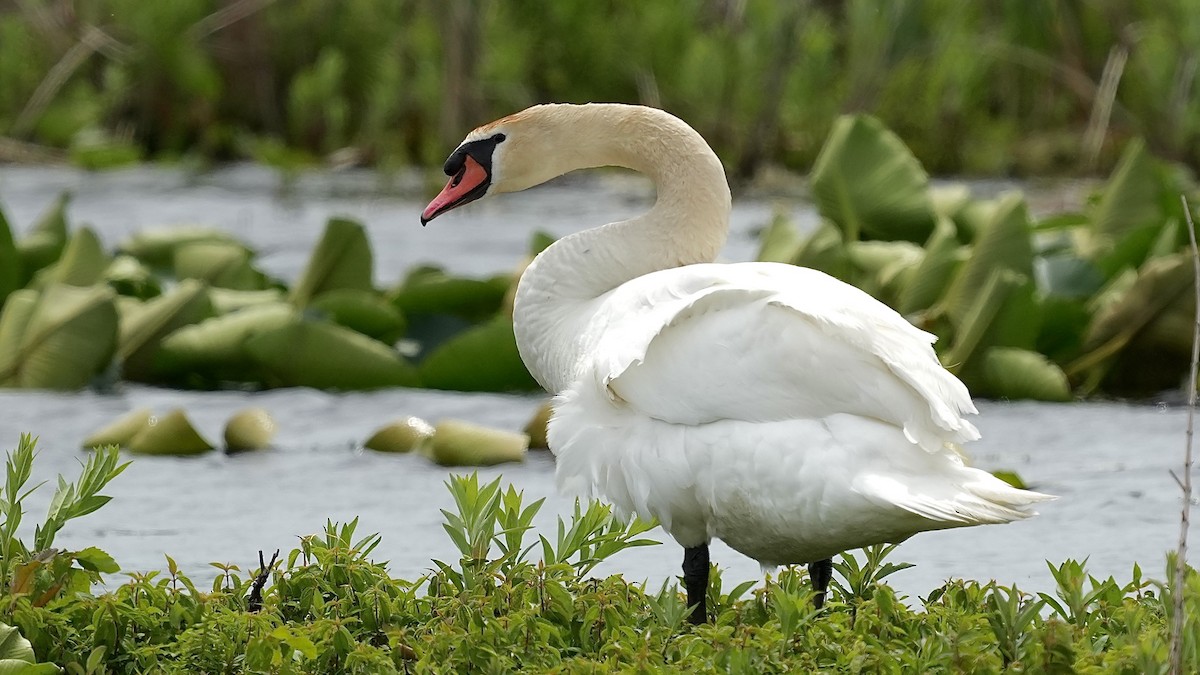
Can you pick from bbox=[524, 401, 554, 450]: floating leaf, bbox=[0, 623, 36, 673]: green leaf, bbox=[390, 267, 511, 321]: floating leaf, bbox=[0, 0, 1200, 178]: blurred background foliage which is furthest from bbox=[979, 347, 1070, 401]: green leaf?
bbox=[0, 0, 1200, 178]: blurred background foliage

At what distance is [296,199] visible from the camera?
10586mm

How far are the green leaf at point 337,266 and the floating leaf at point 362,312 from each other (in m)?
0.12

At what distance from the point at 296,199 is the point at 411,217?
3.03 ft

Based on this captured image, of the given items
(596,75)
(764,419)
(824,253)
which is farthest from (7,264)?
(596,75)

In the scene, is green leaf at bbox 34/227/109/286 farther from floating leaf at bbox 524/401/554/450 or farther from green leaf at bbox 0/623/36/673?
green leaf at bbox 0/623/36/673

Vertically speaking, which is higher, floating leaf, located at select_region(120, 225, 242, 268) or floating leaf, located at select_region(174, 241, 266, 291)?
floating leaf, located at select_region(120, 225, 242, 268)

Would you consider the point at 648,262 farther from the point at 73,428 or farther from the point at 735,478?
the point at 73,428

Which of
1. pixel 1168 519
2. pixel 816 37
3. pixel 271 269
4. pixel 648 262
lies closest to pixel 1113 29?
pixel 816 37

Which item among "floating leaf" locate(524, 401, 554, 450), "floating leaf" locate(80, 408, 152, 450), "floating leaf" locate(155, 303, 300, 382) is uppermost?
"floating leaf" locate(155, 303, 300, 382)

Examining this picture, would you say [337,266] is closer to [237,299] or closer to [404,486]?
[237,299]

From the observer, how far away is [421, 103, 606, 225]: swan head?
3.87 m

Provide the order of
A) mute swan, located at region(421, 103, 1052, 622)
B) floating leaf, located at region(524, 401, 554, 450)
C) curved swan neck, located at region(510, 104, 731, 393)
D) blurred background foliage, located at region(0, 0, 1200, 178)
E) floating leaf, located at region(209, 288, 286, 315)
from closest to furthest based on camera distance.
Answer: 1. mute swan, located at region(421, 103, 1052, 622)
2. curved swan neck, located at region(510, 104, 731, 393)
3. floating leaf, located at region(524, 401, 554, 450)
4. floating leaf, located at region(209, 288, 286, 315)
5. blurred background foliage, located at region(0, 0, 1200, 178)

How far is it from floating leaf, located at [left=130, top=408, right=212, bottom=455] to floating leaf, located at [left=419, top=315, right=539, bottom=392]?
934 millimetres

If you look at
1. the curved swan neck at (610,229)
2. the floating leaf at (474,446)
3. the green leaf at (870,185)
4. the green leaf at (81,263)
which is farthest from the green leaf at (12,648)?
the green leaf at (870,185)
